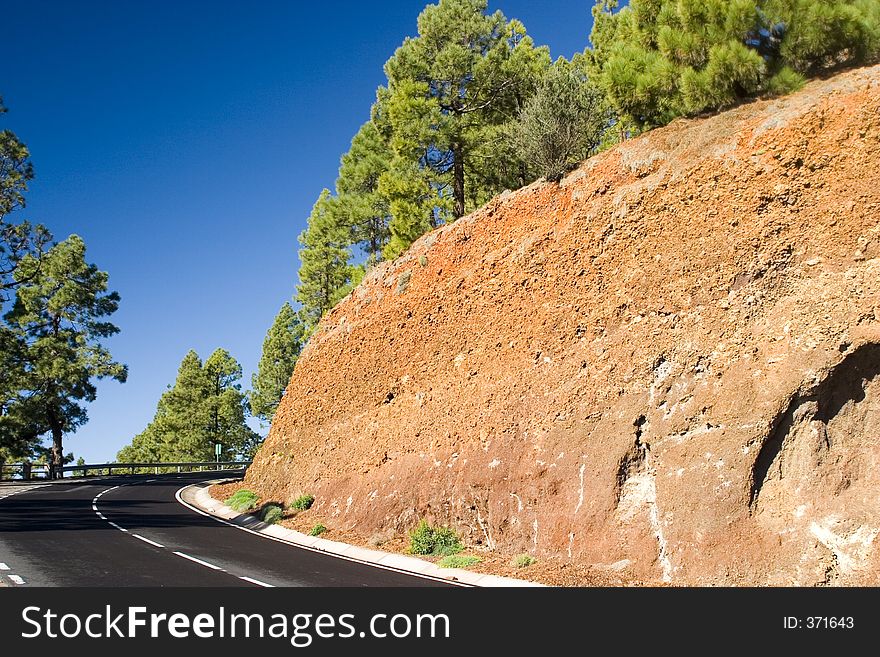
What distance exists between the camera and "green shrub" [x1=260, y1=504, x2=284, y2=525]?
2085cm

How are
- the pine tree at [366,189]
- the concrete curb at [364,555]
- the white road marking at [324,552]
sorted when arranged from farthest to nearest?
the pine tree at [366,189] → the white road marking at [324,552] → the concrete curb at [364,555]

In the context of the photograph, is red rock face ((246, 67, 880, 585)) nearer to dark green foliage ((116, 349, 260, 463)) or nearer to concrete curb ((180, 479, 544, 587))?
concrete curb ((180, 479, 544, 587))

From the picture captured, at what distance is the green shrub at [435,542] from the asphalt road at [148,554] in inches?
63.3

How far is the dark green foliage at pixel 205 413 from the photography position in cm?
6212

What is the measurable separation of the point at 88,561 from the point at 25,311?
35.5 metres

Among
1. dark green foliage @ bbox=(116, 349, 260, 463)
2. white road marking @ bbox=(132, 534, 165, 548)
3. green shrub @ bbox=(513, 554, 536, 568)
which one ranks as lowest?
green shrub @ bbox=(513, 554, 536, 568)

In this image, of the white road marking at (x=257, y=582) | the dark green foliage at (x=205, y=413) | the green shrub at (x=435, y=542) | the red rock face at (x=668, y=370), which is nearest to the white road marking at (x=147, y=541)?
the white road marking at (x=257, y=582)

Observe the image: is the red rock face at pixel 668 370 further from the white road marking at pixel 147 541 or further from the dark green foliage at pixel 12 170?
the dark green foliage at pixel 12 170

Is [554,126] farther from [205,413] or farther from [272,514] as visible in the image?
[205,413]

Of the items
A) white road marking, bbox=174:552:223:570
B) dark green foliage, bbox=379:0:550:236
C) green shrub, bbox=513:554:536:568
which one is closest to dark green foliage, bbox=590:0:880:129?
dark green foliage, bbox=379:0:550:236

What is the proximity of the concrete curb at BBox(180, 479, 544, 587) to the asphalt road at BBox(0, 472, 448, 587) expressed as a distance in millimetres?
554

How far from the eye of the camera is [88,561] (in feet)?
41.9

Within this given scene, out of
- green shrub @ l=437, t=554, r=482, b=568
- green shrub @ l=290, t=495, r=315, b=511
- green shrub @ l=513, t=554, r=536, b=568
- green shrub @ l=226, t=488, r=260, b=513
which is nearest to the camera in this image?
green shrub @ l=513, t=554, r=536, b=568
